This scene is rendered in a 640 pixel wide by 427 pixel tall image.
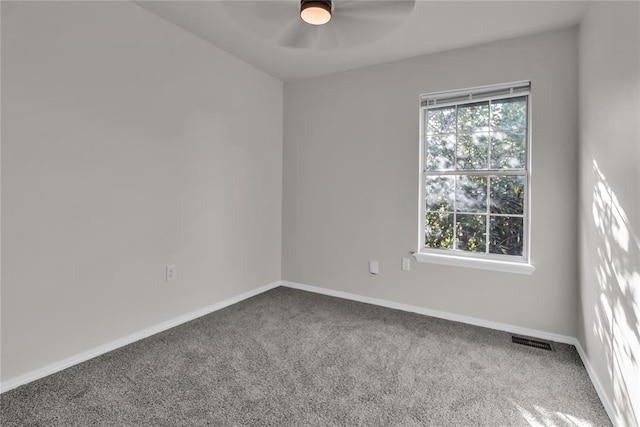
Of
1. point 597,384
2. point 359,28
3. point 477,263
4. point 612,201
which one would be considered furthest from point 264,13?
point 597,384

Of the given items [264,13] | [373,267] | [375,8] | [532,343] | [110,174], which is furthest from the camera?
[373,267]

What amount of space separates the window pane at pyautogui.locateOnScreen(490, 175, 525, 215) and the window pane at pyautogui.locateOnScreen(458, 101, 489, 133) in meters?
0.49

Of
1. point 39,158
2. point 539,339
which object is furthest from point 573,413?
point 39,158

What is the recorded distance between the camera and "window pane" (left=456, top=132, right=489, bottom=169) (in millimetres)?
2951

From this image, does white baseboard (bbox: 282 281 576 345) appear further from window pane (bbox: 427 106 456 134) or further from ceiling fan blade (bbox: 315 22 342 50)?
ceiling fan blade (bbox: 315 22 342 50)

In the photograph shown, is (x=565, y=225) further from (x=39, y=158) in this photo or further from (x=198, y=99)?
(x=39, y=158)

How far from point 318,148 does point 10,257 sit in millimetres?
2789

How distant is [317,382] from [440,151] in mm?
2340

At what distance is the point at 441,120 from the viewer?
3172 millimetres

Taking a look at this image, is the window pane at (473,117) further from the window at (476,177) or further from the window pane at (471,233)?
the window pane at (471,233)

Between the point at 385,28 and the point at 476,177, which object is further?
the point at 476,177

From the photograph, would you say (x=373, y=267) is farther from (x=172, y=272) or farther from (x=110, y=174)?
(x=110, y=174)

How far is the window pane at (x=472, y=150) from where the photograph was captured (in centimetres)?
295

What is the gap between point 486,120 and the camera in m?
2.94
